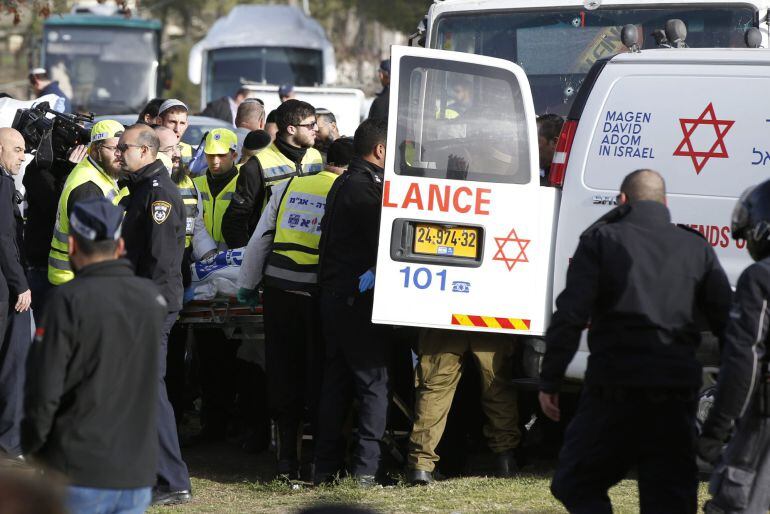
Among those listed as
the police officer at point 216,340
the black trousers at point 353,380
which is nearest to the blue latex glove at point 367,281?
the black trousers at point 353,380

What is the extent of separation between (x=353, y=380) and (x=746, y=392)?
3.15 meters

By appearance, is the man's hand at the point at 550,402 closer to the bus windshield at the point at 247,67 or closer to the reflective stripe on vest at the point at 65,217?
the reflective stripe on vest at the point at 65,217

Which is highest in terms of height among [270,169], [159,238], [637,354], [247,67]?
[247,67]

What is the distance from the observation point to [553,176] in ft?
23.7

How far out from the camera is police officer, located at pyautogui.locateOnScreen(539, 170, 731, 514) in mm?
5125

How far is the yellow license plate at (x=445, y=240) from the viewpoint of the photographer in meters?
7.02

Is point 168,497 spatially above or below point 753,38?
below

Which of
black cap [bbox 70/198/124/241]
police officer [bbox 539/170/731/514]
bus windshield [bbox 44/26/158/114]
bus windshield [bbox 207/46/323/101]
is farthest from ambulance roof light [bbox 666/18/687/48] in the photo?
bus windshield [bbox 44/26/158/114]

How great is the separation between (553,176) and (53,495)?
16.9 ft

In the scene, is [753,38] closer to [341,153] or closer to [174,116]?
[341,153]

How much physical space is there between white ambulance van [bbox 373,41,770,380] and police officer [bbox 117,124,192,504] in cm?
116

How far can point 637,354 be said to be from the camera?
16.9 feet

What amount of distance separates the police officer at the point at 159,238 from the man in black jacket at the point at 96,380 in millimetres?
2529

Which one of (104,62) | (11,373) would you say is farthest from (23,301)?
(104,62)
